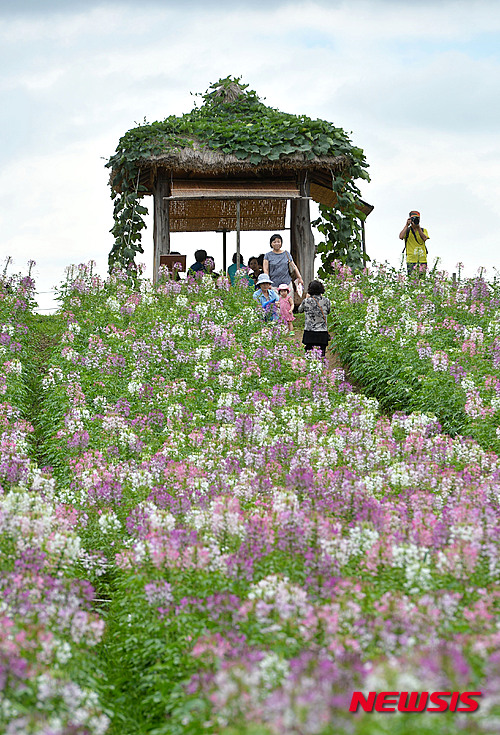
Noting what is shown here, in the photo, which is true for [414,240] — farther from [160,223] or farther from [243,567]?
[243,567]

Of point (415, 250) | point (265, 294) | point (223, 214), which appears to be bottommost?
point (265, 294)

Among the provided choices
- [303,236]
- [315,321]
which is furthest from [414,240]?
[315,321]

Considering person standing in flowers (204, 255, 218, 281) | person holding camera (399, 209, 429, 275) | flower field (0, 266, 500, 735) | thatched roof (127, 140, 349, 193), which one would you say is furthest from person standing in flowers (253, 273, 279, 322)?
flower field (0, 266, 500, 735)

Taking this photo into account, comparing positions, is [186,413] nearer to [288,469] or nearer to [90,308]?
[288,469]

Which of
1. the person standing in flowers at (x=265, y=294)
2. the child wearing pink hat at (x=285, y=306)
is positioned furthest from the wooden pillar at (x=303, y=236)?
the child wearing pink hat at (x=285, y=306)

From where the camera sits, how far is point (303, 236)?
19.8 metres

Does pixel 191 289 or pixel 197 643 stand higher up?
pixel 191 289

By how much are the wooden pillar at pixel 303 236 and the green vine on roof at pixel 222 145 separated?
2.98ft

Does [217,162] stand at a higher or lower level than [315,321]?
higher

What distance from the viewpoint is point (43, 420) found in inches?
459

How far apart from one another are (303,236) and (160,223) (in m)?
3.34

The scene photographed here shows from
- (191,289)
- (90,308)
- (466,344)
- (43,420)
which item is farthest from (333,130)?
(43,420)

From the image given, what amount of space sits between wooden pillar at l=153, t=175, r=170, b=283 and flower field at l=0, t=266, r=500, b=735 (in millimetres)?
9377

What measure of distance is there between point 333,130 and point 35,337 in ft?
27.5
